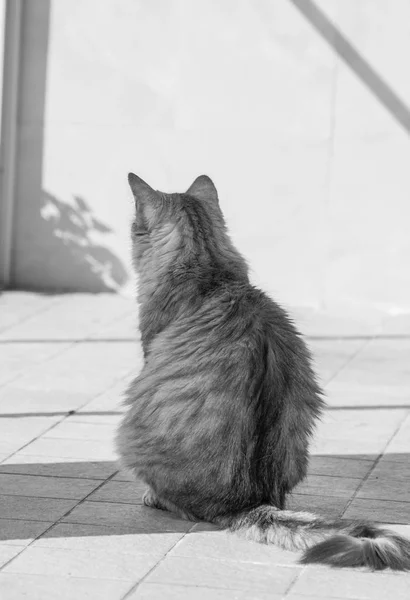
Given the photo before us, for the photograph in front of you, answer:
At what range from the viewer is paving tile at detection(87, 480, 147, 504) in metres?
5.31

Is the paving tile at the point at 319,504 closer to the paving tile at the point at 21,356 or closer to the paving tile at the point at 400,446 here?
the paving tile at the point at 400,446

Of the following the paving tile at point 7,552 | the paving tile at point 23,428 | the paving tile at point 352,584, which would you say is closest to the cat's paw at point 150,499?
the paving tile at point 7,552

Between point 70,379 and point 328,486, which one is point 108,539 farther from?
point 70,379

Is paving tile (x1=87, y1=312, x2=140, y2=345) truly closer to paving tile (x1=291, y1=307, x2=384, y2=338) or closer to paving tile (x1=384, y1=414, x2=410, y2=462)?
paving tile (x1=291, y1=307, x2=384, y2=338)

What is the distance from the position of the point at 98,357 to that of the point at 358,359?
200cm

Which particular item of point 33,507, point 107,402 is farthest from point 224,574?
point 107,402

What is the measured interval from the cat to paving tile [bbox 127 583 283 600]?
42cm

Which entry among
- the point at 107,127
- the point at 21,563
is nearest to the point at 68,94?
the point at 107,127

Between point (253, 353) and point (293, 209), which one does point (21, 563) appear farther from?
point (293, 209)

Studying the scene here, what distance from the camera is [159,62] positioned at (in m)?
10.7

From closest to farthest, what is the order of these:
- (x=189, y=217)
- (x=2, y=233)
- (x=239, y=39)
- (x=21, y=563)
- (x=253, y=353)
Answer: (x=21, y=563) → (x=253, y=353) → (x=189, y=217) → (x=239, y=39) → (x=2, y=233)

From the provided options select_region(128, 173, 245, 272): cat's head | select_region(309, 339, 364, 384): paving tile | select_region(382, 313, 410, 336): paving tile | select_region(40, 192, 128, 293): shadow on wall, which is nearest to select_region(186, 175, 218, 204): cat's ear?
select_region(128, 173, 245, 272): cat's head

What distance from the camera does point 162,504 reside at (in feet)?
16.7

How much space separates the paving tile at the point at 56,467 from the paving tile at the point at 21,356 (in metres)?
1.86
